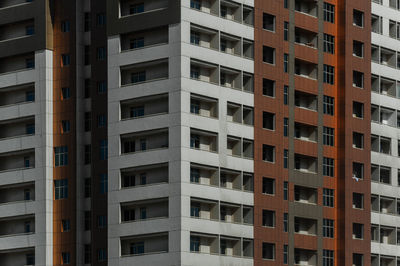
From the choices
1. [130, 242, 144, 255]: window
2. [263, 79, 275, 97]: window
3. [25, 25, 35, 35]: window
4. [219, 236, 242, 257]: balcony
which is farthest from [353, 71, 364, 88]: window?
[25, 25, 35, 35]: window

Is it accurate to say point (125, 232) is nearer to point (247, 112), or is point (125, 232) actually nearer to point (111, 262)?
point (111, 262)

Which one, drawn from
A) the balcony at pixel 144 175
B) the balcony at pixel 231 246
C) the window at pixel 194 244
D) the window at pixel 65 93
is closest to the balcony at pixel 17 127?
the window at pixel 65 93

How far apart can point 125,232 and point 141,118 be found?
9301 mm

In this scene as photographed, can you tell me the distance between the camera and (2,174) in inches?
4390

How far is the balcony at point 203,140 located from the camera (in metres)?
104

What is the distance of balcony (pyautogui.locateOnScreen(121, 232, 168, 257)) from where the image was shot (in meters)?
103

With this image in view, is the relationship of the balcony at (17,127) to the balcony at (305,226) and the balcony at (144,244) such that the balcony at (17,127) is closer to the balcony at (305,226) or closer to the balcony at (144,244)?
the balcony at (144,244)

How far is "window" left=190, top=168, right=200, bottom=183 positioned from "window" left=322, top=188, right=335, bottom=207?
15.1m

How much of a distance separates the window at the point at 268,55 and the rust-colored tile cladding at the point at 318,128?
364mm

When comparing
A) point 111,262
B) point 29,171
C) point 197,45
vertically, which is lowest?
point 111,262

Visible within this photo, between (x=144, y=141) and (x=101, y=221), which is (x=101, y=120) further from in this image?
(x=101, y=221)

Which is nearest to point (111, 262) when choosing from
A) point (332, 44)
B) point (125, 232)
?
point (125, 232)

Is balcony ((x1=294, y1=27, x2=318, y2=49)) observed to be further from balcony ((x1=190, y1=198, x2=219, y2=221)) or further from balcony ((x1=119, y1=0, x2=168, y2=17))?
balcony ((x1=190, y1=198, x2=219, y2=221))

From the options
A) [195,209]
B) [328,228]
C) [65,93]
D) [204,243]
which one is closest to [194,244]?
[204,243]
